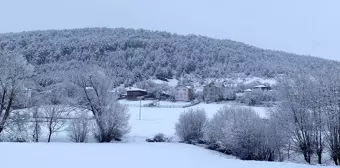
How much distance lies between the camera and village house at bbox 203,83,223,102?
93500 millimetres

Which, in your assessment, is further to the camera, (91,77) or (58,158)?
(91,77)

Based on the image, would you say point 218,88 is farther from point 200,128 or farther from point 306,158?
point 306,158

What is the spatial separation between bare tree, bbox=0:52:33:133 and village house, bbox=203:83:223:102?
63.0m

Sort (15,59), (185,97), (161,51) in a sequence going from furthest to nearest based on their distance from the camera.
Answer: (161,51), (185,97), (15,59)

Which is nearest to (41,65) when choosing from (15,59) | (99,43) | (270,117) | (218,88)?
(99,43)

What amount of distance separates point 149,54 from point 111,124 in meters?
116

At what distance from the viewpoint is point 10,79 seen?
32.5 m

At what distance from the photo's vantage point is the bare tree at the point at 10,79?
32.4 m

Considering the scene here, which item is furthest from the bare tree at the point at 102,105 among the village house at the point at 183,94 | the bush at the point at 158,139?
the village house at the point at 183,94

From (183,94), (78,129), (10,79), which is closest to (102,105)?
(78,129)

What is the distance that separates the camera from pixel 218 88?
345 feet

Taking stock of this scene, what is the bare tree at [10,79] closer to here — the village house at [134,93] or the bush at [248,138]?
the bush at [248,138]

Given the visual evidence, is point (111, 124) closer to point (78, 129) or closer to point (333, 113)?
point (78, 129)

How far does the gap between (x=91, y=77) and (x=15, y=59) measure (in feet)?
25.5
